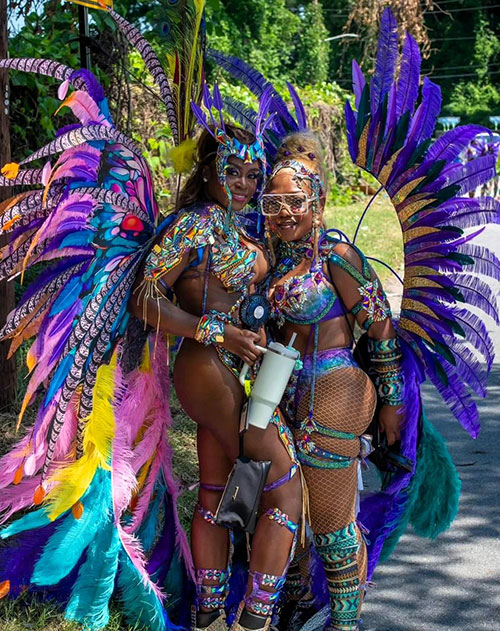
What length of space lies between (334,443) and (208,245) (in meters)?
0.82

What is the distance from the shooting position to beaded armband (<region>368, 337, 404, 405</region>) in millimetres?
3055

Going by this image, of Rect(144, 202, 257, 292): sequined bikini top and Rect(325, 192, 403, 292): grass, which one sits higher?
Rect(144, 202, 257, 292): sequined bikini top

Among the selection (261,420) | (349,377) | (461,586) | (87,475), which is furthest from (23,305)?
(461,586)

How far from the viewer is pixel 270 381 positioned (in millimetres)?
2686

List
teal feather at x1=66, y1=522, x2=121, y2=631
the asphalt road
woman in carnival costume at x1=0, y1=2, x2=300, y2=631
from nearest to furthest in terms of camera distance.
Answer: woman in carnival costume at x1=0, y1=2, x2=300, y2=631 → teal feather at x1=66, y1=522, x2=121, y2=631 → the asphalt road

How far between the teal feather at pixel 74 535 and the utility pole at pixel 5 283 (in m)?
1.49

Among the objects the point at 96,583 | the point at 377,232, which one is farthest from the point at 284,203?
the point at 377,232

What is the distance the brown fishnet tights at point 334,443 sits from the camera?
2.93 meters

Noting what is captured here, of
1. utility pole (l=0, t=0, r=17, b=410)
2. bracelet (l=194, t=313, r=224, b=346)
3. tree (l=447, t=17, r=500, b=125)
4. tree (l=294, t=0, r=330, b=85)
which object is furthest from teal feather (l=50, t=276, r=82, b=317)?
tree (l=447, t=17, r=500, b=125)

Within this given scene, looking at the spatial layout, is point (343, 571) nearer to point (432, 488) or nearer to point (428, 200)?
point (432, 488)

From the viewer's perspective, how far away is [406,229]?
3.13m

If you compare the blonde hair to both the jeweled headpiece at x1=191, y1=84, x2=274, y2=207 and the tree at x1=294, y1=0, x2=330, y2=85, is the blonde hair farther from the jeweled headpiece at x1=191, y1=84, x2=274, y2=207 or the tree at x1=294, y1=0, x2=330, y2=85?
the tree at x1=294, y1=0, x2=330, y2=85

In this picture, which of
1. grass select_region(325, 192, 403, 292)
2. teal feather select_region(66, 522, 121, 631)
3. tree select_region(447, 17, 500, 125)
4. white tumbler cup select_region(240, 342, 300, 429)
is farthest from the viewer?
tree select_region(447, 17, 500, 125)

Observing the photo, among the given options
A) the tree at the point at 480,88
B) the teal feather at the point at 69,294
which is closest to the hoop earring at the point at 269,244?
the teal feather at the point at 69,294
